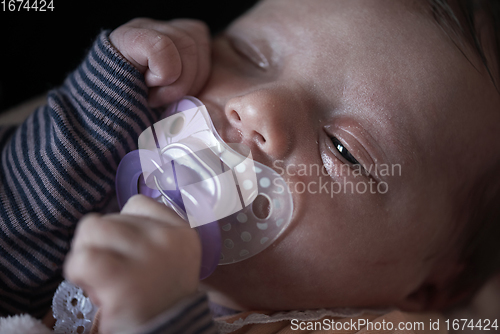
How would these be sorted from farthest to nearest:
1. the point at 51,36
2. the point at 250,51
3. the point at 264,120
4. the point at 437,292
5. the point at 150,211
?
1. the point at 51,36
2. the point at 437,292
3. the point at 250,51
4. the point at 264,120
5. the point at 150,211

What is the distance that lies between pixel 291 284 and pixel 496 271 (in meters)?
0.80

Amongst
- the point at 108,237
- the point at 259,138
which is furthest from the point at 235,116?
the point at 108,237

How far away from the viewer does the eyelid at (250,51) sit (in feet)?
3.21

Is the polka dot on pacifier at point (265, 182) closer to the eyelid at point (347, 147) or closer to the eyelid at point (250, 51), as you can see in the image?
the eyelid at point (347, 147)

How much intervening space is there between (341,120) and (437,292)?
673mm

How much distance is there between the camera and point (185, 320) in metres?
0.64

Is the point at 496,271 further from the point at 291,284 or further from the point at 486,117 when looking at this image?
the point at 291,284

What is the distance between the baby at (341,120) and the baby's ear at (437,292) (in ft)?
0.51

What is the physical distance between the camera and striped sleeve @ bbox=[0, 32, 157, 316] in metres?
0.88

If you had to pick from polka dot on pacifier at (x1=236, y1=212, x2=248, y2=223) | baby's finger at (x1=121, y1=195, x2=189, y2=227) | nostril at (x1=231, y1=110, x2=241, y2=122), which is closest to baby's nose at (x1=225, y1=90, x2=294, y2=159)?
nostril at (x1=231, y1=110, x2=241, y2=122)

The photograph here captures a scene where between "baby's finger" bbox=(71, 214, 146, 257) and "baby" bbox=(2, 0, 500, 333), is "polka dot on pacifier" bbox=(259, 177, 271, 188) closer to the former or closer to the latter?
"baby" bbox=(2, 0, 500, 333)

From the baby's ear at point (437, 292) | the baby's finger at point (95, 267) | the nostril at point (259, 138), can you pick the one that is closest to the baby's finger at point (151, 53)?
the nostril at point (259, 138)

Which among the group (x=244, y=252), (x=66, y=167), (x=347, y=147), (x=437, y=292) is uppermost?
(x=347, y=147)

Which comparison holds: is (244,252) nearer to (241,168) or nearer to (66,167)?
(241,168)
